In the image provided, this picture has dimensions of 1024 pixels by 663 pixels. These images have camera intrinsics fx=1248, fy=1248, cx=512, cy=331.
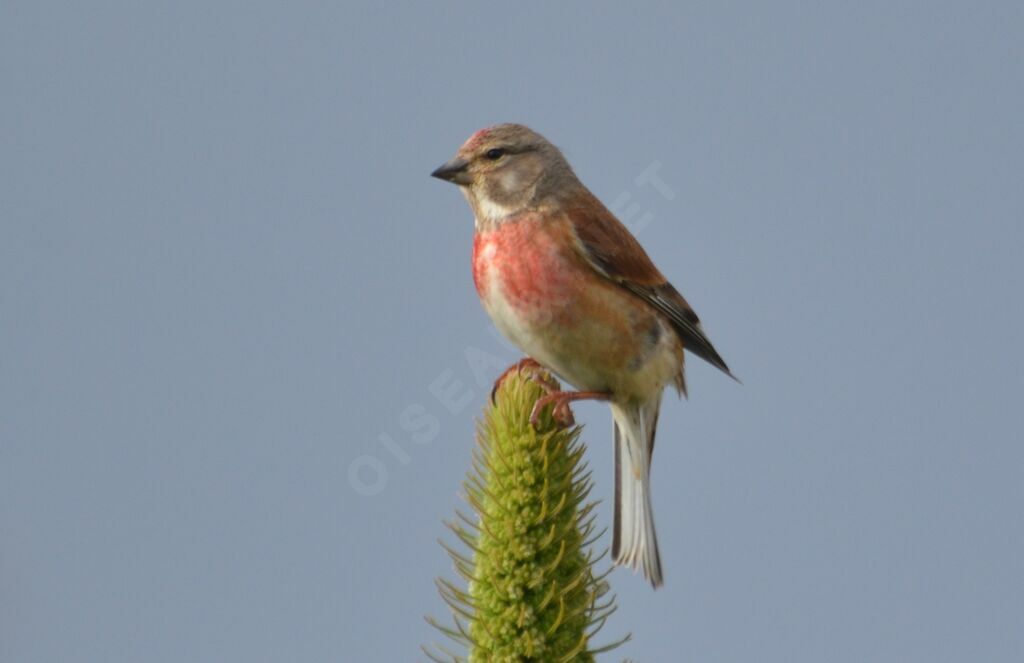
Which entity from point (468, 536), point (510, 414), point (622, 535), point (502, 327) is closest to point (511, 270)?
point (502, 327)

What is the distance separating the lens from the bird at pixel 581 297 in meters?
4.48

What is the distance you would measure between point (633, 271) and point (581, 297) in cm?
32

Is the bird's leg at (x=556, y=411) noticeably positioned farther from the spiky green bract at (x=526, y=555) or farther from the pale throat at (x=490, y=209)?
the pale throat at (x=490, y=209)

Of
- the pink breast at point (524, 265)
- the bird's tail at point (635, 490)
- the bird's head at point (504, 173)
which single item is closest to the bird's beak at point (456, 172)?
the bird's head at point (504, 173)

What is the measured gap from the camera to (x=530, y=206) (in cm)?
484

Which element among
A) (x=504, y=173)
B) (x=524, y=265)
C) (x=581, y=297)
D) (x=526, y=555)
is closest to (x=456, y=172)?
(x=504, y=173)

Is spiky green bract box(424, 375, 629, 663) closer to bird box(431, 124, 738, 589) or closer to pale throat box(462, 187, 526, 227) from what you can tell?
bird box(431, 124, 738, 589)

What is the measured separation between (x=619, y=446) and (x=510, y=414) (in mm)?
2097

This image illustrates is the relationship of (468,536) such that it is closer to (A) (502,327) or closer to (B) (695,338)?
(A) (502,327)

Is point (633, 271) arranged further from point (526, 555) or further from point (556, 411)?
point (526, 555)

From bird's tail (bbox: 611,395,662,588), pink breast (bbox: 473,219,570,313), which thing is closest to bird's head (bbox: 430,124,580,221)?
pink breast (bbox: 473,219,570,313)

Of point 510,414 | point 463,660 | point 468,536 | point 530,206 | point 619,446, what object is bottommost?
point 463,660

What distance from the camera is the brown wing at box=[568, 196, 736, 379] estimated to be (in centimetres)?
470

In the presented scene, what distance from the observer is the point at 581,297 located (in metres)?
4.55
